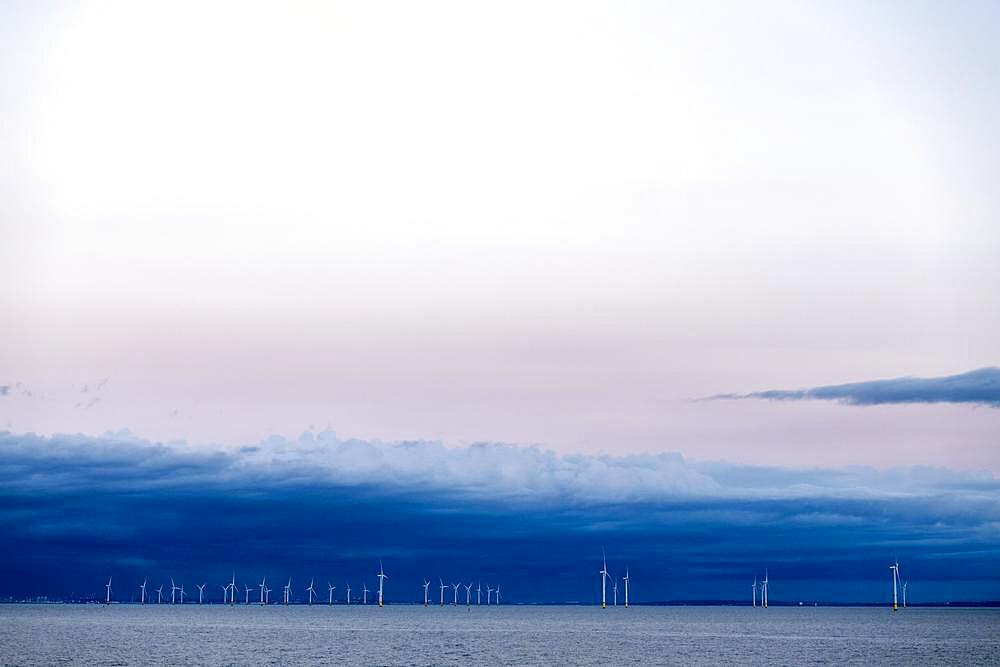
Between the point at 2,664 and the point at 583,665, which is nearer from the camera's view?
the point at 2,664

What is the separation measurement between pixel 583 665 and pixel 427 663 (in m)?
24.2

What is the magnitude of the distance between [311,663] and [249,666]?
11693 mm

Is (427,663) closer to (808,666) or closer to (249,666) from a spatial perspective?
(249,666)

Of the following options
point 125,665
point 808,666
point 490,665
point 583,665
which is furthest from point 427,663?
point 808,666

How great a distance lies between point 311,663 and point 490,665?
27468 millimetres

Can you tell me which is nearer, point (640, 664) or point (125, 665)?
point (125, 665)

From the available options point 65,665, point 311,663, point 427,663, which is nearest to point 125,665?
point 65,665

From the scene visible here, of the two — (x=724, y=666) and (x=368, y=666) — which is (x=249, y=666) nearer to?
(x=368, y=666)

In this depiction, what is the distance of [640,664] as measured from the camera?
653 feet

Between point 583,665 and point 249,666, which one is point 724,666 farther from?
point 249,666

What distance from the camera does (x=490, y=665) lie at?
7653 inches

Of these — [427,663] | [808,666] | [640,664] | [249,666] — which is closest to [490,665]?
[427,663]

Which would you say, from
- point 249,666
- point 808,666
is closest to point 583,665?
point 808,666

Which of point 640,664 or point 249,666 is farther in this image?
point 640,664
